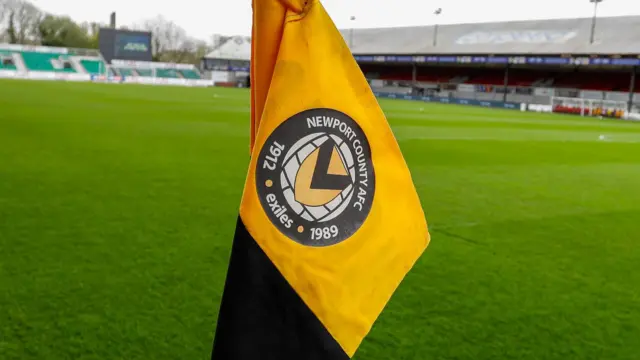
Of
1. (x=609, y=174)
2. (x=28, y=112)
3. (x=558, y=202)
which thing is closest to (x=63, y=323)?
(x=558, y=202)

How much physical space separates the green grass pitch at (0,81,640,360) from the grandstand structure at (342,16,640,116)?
26902 mm

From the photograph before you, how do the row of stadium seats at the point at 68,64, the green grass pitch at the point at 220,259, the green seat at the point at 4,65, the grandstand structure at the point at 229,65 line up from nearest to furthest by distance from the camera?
the green grass pitch at the point at 220,259, the green seat at the point at 4,65, the row of stadium seats at the point at 68,64, the grandstand structure at the point at 229,65

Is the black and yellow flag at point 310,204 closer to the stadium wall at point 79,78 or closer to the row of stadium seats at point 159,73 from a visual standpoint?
the stadium wall at point 79,78

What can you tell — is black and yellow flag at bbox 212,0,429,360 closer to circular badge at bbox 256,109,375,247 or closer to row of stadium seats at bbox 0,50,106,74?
circular badge at bbox 256,109,375,247

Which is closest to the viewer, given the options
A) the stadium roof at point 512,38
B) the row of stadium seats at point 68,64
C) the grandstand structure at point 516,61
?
the grandstand structure at point 516,61

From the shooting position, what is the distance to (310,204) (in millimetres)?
1336

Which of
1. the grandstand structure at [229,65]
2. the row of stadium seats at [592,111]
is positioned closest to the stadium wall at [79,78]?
the grandstand structure at [229,65]

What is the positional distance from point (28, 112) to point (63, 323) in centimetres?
1411

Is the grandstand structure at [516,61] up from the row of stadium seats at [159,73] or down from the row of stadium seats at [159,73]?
up

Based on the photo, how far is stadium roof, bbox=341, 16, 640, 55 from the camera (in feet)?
124

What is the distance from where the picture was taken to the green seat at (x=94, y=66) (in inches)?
2138

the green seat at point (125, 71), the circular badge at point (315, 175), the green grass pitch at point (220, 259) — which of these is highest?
the green seat at point (125, 71)

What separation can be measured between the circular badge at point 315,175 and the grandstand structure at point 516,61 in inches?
1284

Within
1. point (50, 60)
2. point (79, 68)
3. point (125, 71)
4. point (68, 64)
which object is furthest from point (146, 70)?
point (50, 60)
